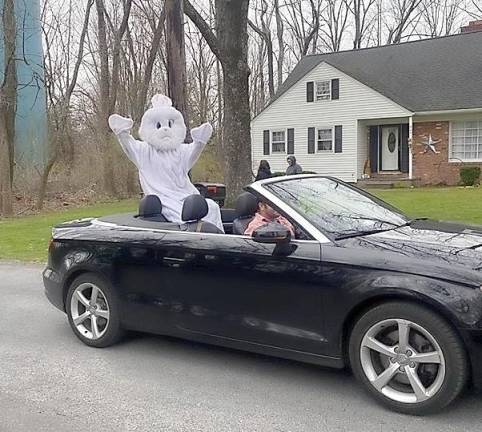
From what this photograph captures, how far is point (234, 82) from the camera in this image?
1219 centimetres

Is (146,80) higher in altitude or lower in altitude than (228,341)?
higher

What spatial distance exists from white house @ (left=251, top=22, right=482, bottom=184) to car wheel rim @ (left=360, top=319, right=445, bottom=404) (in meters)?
21.5

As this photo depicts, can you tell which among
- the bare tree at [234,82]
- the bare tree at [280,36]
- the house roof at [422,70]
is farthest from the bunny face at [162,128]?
the bare tree at [280,36]

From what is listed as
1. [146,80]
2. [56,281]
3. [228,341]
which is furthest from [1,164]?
[228,341]

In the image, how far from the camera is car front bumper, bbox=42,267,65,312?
5.40 metres

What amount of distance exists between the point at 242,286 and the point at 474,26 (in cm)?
2935

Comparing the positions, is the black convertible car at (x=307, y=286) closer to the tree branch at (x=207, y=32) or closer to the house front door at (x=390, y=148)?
the tree branch at (x=207, y=32)

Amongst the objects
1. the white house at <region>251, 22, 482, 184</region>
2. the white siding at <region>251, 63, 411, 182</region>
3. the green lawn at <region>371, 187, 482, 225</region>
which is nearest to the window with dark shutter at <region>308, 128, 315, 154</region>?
the white house at <region>251, 22, 482, 184</region>

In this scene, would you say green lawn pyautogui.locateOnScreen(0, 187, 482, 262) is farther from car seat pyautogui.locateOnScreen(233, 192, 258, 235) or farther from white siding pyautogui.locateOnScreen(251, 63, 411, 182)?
white siding pyautogui.locateOnScreen(251, 63, 411, 182)

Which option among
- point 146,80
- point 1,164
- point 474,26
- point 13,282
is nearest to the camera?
point 13,282

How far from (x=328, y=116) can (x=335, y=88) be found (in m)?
1.28

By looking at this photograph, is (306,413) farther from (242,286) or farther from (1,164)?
(1,164)

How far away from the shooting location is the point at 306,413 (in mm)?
3703

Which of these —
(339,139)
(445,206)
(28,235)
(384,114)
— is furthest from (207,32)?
(339,139)
